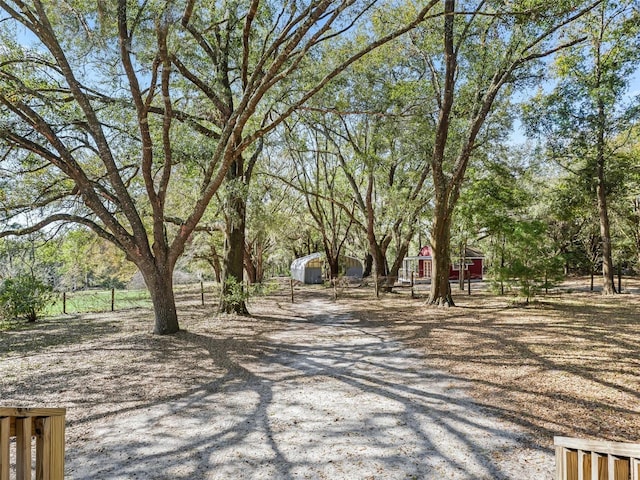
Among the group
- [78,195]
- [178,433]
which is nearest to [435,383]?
[178,433]

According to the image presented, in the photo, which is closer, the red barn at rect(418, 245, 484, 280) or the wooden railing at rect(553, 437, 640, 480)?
the wooden railing at rect(553, 437, 640, 480)

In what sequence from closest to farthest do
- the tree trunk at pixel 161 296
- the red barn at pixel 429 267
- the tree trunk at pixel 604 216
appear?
1. the tree trunk at pixel 161 296
2. the tree trunk at pixel 604 216
3. the red barn at pixel 429 267

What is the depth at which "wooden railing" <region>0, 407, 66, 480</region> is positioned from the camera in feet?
5.58

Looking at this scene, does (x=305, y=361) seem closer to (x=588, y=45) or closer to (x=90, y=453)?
(x=90, y=453)

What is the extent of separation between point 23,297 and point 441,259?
12857mm

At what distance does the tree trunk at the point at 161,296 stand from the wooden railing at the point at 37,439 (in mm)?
7129

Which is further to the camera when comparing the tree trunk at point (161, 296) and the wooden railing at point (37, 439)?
the tree trunk at point (161, 296)

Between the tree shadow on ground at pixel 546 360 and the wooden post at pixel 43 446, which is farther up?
the wooden post at pixel 43 446

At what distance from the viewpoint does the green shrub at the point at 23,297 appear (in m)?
11.1

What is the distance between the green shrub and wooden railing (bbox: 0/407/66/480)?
38.8ft

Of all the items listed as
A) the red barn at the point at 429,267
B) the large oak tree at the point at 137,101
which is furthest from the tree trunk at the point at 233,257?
the red barn at the point at 429,267

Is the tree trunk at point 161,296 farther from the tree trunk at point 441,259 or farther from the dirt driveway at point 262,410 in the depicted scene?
the tree trunk at point 441,259

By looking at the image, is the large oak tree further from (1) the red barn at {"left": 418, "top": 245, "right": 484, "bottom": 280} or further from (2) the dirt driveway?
(1) the red barn at {"left": 418, "top": 245, "right": 484, "bottom": 280}

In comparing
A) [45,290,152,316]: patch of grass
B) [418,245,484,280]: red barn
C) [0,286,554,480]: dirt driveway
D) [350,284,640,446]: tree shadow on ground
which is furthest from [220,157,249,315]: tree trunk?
[418,245,484,280]: red barn
